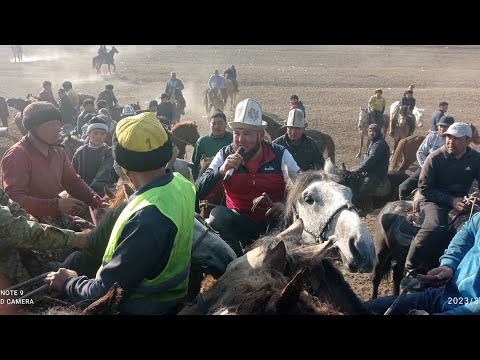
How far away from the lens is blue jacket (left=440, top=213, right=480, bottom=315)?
10.1ft

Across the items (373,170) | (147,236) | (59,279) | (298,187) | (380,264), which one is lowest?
(380,264)

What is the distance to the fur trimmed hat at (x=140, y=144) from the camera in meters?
2.45

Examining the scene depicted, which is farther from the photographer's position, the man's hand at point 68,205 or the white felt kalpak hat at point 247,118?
the white felt kalpak hat at point 247,118

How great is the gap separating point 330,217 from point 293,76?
31.9m

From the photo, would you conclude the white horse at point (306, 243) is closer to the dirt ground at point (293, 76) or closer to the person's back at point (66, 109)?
the dirt ground at point (293, 76)

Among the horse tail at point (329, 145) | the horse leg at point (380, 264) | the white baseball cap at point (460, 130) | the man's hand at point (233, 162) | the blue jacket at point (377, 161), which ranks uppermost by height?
the man's hand at point (233, 162)

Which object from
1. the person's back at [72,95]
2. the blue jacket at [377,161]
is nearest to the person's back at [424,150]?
the blue jacket at [377,161]

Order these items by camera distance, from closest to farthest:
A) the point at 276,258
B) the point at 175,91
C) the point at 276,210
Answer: the point at 276,258 → the point at 276,210 → the point at 175,91

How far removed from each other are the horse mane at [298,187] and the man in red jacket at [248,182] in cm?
19

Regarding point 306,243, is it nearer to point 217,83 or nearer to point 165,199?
point 165,199

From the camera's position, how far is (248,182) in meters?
4.48

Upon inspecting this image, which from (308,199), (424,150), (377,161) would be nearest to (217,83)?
(424,150)

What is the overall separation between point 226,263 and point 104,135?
4.52 m

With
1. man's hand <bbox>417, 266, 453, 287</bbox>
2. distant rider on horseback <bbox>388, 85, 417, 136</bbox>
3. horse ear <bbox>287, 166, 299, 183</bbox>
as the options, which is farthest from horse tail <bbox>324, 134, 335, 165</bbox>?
man's hand <bbox>417, 266, 453, 287</bbox>
